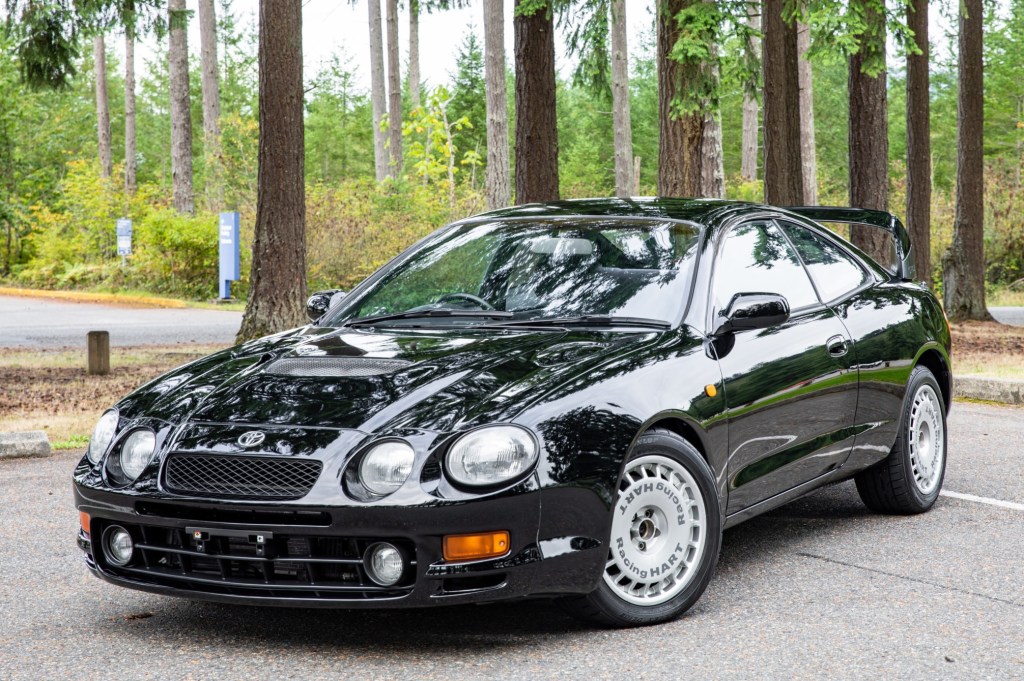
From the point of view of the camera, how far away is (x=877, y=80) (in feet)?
53.1

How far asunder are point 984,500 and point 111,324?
18.0 metres

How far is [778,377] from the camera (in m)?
5.12

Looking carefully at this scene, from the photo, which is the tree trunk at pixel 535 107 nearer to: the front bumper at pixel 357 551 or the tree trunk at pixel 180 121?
the front bumper at pixel 357 551

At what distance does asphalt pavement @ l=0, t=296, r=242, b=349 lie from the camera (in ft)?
60.4

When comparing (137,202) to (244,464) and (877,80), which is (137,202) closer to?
(877,80)

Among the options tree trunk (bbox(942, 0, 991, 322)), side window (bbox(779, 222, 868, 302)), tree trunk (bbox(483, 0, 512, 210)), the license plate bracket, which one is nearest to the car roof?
side window (bbox(779, 222, 868, 302))

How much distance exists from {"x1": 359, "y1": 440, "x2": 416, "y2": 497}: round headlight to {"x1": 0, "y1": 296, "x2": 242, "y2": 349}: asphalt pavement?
1427 cm

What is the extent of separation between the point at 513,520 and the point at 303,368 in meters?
1.12

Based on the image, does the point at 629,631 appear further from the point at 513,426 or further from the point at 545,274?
the point at 545,274

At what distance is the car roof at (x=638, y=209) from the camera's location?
5.48 meters

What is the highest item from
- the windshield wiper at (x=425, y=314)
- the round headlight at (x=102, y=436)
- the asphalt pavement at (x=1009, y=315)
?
the windshield wiper at (x=425, y=314)


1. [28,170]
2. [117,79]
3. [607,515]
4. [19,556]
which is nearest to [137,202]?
[28,170]

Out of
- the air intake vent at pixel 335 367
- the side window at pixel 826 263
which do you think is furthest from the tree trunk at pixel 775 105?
the air intake vent at pixel 335 367

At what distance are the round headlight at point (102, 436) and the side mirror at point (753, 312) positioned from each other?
2.33 m
